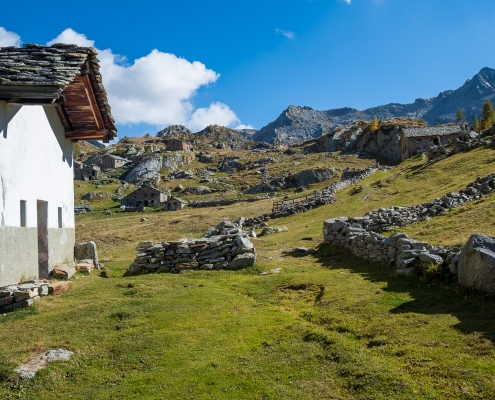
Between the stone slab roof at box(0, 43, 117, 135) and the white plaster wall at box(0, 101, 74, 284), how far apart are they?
1.00 meters

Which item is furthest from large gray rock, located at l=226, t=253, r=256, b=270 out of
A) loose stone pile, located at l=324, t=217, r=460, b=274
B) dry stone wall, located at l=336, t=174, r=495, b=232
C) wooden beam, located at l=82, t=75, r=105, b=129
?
wooden beam, located at l=82, t=75, r=105, b=129

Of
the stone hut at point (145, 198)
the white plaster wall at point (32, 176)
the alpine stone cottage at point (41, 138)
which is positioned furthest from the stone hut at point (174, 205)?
the alpine stone cottage at point (41, 138)

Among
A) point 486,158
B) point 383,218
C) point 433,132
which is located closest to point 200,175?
point 433,132

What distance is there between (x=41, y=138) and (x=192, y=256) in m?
6.84

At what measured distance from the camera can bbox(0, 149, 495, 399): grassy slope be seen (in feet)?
19.7

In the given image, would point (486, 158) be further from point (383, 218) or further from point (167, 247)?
point (167, 247)

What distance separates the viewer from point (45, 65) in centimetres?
1062

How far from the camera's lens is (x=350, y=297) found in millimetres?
10047

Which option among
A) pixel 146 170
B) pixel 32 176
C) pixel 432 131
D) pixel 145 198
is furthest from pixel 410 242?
pixel 146 170

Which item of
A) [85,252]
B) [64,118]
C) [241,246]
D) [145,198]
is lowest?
[85,252]

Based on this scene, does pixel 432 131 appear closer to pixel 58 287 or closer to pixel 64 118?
pixel 64 118

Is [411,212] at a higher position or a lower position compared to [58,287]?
higher

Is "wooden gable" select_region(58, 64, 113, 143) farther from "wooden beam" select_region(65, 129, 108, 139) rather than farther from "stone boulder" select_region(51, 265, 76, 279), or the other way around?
"stone boulder" select_region(51, 265, 76, 279)

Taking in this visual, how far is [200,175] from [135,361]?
10614 cm
